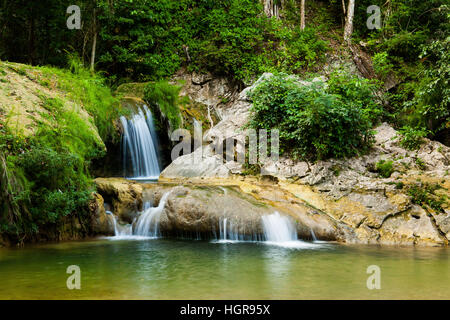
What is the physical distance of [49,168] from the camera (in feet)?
21.2

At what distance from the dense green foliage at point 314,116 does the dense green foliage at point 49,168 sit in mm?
5017

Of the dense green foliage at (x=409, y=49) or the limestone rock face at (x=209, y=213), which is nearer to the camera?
the limestone rock face at (x=209, y=213)

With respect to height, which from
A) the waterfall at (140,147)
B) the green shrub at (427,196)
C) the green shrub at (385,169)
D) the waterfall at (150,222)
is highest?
the waterfall at (140,147)

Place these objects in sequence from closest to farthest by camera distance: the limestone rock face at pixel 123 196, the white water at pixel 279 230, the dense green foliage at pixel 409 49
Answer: the white water at pixel 279 230 < the limestone rock face at pixel 123 196 < the dense green foliage at pixel 409 49

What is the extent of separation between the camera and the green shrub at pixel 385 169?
922cm

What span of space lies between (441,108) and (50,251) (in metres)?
11.6

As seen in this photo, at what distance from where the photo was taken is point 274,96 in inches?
422

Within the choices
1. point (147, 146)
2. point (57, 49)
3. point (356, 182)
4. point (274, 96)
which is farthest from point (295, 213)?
point (57, 49)

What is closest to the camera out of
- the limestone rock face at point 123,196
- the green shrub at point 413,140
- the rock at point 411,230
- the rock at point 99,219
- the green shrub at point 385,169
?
the rock at point 411,230

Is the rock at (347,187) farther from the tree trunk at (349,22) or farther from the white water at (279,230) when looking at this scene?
the tree trunk at (349,22)

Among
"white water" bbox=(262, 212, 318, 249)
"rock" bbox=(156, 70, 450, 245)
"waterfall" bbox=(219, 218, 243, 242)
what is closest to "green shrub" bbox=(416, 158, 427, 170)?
"rock" bbox=(156, 70, 450, 245)

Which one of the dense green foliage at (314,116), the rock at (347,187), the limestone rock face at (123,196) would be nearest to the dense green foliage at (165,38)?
the dense green foliage at (314,116)

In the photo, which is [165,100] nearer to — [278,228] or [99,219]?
[99,219]

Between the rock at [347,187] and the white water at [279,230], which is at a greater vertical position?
the rock at [347,187]
